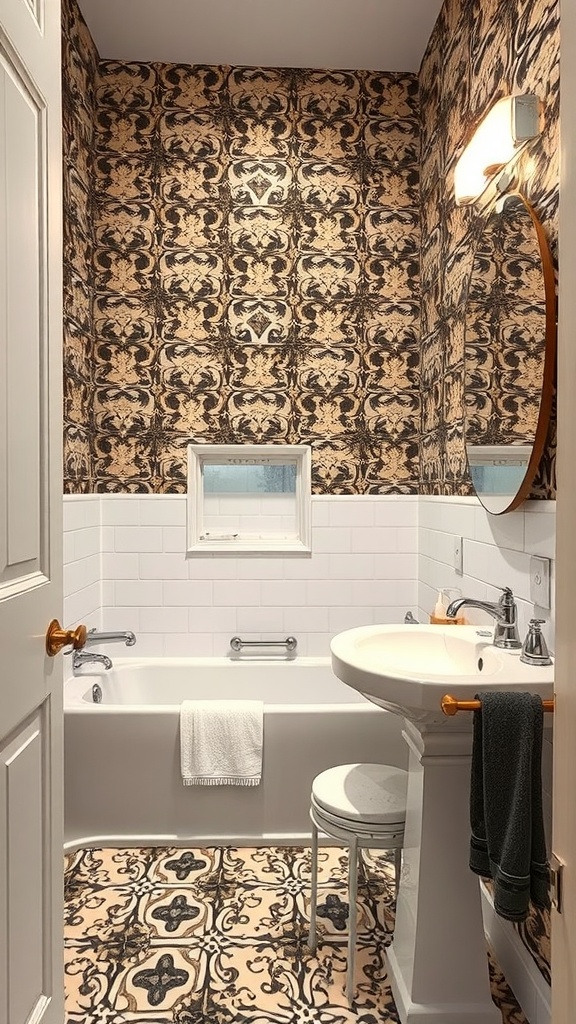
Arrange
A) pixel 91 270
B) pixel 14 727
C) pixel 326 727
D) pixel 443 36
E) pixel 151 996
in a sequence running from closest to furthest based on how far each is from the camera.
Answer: pixel 14 727
pixel 151 996
pixel 326 727
pixel 443 36
pixel 91 270

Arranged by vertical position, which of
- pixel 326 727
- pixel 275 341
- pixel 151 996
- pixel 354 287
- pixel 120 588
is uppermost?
pixel 354 287

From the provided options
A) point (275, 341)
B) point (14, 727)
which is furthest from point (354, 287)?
point (14, 727)

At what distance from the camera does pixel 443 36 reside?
10.1ft

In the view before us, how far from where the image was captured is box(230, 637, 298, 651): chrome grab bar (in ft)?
11.7

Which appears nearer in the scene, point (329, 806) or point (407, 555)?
point (329, 806)

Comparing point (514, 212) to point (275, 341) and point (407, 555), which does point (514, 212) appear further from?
point (407, 555)

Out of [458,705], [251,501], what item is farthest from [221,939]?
[251,501]

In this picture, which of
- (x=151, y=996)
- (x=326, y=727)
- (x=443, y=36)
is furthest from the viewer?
(x=443, y=36)

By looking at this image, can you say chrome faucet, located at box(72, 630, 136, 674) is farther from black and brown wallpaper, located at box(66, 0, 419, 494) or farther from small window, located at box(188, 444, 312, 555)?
black and brown wallpaper, located at box(66, 0, 419, 494)

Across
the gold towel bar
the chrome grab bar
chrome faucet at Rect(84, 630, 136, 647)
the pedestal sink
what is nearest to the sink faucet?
the pedestal sink

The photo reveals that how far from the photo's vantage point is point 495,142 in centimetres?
224

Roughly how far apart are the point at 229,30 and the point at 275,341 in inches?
55.7

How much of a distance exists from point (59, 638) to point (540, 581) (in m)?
1.28

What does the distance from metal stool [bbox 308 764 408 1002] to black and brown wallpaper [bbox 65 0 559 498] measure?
1746 mm
